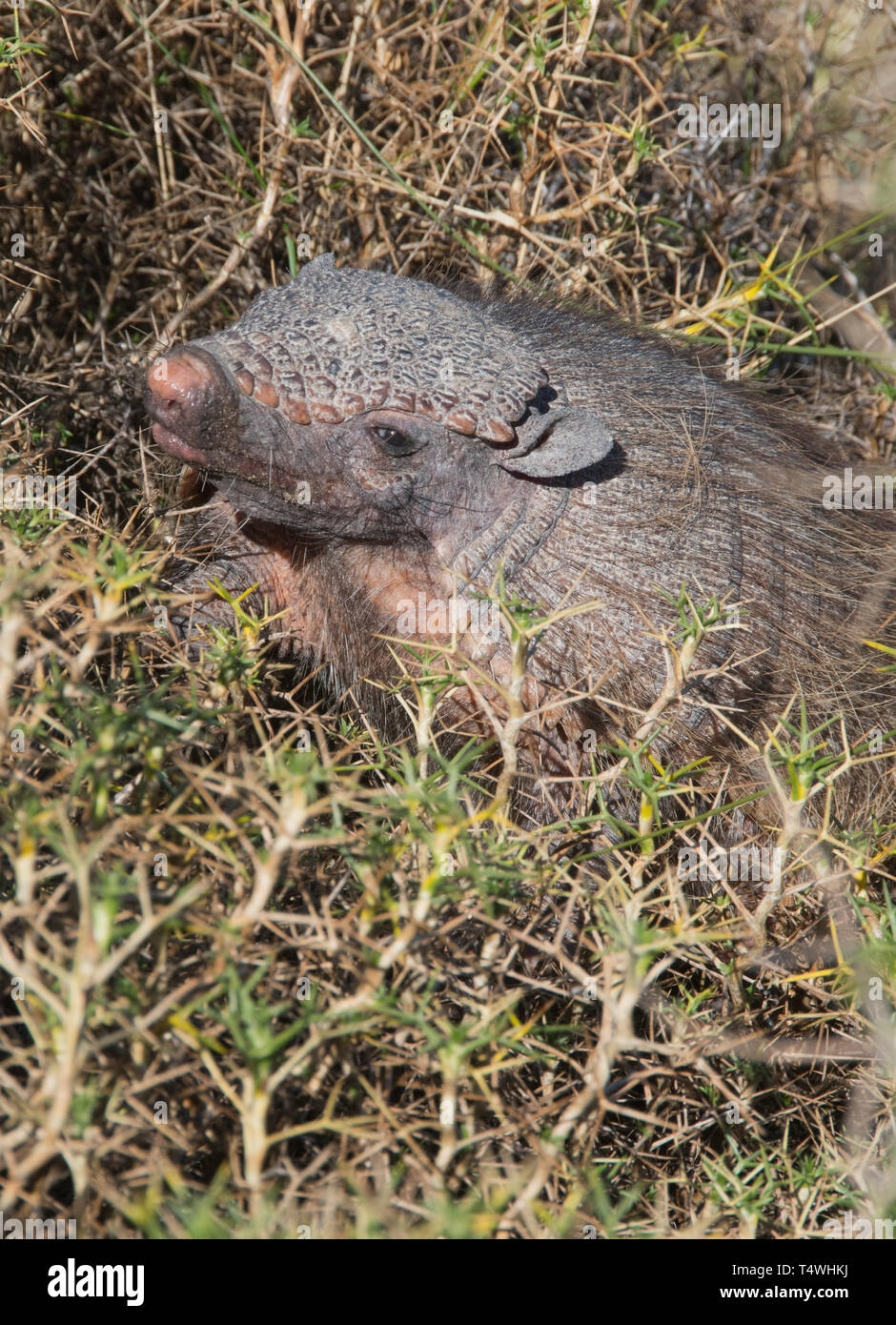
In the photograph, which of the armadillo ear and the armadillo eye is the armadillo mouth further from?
the armadillo ear

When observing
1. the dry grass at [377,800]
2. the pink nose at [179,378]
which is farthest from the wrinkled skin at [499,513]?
the dry grass at [377,800]

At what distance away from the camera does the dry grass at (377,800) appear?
1993 millimetres

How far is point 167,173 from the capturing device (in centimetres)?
466

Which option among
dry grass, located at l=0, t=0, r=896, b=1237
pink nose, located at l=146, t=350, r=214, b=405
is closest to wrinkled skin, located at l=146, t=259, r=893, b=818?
pink nose, located at l=146, t=350, r=214, b=405

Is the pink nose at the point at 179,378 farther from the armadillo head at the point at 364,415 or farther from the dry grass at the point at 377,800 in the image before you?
the dry grass at the point at 377,800

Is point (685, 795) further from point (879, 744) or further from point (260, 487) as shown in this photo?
point (260, 487)

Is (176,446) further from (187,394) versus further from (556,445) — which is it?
(556,445)

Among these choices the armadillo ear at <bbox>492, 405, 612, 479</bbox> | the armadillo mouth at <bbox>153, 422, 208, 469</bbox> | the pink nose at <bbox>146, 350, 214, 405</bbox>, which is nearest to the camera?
the pink nose at <bbox>146, 350, 214, 405</bbox>

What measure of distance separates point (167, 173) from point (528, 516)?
2388 mm

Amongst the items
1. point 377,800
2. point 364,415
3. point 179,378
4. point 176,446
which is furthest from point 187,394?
point 377,800

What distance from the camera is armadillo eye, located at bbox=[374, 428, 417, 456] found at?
10.7 feet

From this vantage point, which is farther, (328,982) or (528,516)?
(528,516)

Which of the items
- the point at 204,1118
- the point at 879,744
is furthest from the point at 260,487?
the point at 879,744

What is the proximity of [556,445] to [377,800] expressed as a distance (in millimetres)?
1391
